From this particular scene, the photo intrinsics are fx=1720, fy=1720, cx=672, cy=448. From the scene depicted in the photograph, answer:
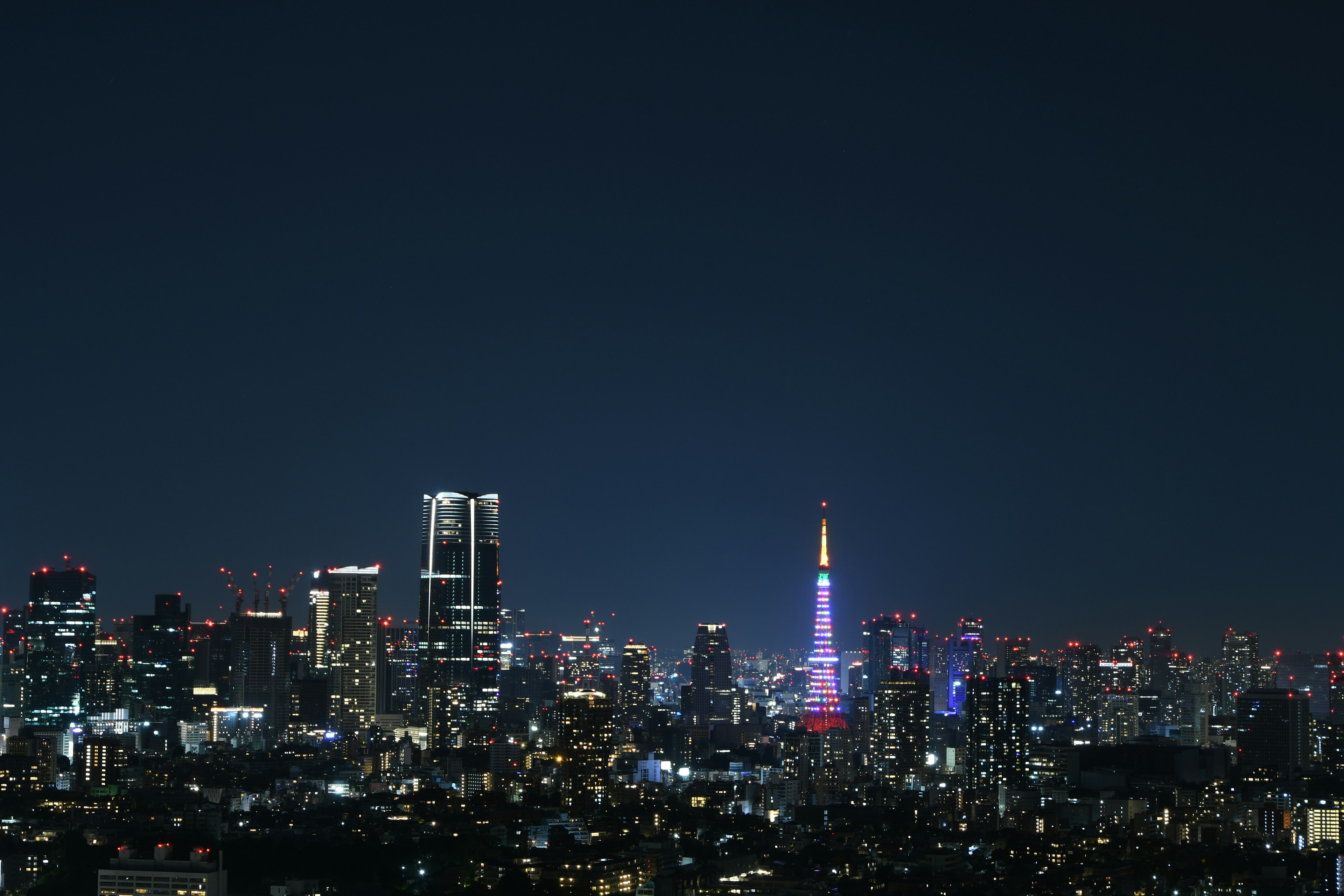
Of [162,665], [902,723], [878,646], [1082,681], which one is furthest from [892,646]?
[162,665]

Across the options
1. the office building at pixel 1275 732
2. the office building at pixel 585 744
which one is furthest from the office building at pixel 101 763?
the office building at pixel 1275 732

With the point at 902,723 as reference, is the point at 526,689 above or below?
below

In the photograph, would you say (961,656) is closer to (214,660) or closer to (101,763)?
(214,660)

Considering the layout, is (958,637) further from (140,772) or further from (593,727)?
(140,772)

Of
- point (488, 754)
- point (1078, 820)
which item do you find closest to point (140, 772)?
point (488, 754)

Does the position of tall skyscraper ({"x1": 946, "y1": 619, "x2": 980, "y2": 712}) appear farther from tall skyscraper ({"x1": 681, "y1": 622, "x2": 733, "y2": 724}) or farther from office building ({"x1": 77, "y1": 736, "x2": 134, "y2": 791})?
office building ({"x1": 77, "y1": 736, "x2": 134, "y2": 791})

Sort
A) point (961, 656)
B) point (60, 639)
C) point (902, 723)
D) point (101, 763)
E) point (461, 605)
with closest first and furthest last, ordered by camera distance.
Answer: point (101, 763), point (902, 723), point (60, 639), point (461, 605), point (961, 656)

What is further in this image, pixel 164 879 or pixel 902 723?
pixel 902 723
